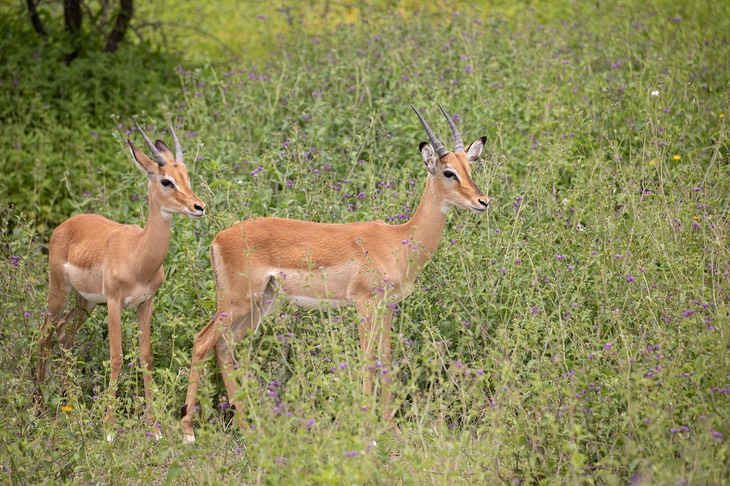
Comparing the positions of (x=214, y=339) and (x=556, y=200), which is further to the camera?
(x=556, y=200)

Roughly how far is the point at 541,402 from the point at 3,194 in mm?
6119

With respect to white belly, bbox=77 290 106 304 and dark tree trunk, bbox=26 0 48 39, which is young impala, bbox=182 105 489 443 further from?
dark tree trunk, bbox=26 0 48 39

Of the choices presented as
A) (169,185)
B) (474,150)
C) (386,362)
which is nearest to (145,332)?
(169,185)

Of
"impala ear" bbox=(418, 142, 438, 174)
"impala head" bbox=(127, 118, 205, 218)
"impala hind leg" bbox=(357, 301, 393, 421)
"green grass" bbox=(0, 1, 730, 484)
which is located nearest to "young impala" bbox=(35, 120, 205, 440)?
"impala head" bbox=(127, 118, 205, 218)

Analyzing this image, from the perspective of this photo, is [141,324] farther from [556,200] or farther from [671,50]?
[671,50]

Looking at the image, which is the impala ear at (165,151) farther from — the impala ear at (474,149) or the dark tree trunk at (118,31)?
the dark tree trunk at (118,31)

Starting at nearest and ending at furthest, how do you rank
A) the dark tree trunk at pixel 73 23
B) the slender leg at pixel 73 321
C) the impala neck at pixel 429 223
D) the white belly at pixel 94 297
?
the impala neck at pixel 429 223
the white belly at pixel 94 297
the slender leg at pixel 73 321
the dark tree trunk at pixel 73 23

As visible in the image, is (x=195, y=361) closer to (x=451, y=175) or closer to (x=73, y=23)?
(x=451, y=175)

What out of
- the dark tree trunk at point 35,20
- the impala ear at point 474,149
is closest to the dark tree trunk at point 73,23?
the dark tree trunk at point 35,20

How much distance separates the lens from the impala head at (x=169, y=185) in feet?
19.7

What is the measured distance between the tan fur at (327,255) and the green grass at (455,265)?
0.26m

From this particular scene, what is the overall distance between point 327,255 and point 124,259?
4.32 feet

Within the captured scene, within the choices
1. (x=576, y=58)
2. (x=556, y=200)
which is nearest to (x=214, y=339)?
(x=556, y=200)

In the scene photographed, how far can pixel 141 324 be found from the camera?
20.9ft
